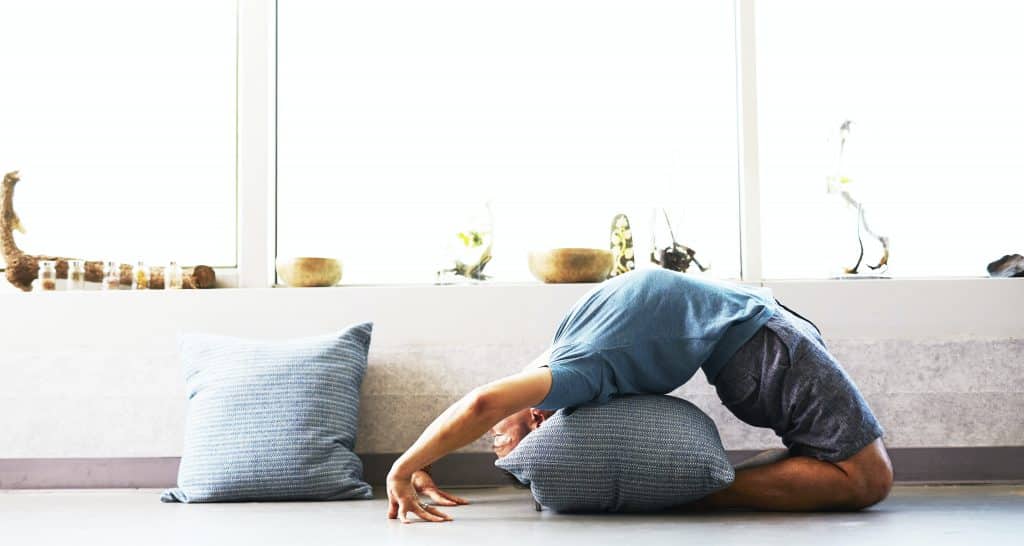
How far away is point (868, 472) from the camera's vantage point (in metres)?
2.51

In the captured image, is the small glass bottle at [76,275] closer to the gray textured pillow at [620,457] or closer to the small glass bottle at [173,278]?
the small glass bottle at [173,278]

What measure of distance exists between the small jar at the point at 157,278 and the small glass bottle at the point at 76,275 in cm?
26

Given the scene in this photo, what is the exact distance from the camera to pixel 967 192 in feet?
12.4

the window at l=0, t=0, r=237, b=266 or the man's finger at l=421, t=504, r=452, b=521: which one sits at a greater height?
the window at l=0, t=0, r=237, b=266

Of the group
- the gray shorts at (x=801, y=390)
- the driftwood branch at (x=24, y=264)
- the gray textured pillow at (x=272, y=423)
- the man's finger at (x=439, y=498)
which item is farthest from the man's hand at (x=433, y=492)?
the driftwood branch at (x=24, y=264)

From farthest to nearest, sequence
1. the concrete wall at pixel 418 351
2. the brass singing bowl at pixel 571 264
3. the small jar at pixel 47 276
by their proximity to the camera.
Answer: the small jar at pixel 47 276
the brass singing bowl at pixel 571 264
the concrete wall at pixel 418 351

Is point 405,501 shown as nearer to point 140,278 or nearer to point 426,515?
point 426,515

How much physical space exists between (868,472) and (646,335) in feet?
2.32

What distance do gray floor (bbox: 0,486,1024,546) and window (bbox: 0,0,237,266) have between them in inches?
49.2

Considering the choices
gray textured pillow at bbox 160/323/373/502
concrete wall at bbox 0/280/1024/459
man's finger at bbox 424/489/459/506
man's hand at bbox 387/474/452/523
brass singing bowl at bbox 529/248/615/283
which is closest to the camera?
man's hand at bbox 387/474/452/523

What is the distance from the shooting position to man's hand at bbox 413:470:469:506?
279cm

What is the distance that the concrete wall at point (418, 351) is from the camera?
3295 millimetres

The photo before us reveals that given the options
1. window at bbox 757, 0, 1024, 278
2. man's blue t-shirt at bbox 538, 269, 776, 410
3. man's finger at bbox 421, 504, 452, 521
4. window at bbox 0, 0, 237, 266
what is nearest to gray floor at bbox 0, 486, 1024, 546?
man's finger at bbox 421, 504, 452, 521

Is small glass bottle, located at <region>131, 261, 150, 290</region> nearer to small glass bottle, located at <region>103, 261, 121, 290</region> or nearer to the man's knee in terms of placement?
small glass bottle, located at <region>103, 261, 121, 290</region>
